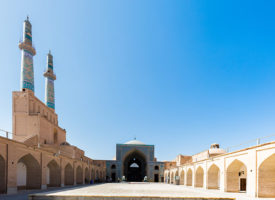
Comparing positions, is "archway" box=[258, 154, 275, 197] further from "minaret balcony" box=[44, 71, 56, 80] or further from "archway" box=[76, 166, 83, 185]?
"minaret balcony" box=[44, 71, 56, 80]

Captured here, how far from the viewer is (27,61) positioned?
22078 millimetres

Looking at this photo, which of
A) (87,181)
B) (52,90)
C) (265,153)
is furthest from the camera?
(52,90)

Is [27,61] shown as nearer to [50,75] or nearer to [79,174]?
[50,75]

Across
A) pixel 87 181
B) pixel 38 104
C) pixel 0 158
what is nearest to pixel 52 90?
pixel 38 104

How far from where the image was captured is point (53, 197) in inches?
374

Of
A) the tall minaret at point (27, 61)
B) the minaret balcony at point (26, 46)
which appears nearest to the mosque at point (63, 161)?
the tall minaret at point (27, 61)

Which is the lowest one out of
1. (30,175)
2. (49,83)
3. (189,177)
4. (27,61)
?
(189,177)

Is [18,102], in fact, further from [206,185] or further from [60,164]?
[206,185]

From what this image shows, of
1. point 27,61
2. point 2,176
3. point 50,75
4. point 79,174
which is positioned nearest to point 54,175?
point 79,174

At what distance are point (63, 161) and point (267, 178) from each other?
48.9 ft

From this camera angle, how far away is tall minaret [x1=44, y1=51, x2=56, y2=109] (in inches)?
1089

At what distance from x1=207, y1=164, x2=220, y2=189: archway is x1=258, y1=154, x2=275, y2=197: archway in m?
5.26

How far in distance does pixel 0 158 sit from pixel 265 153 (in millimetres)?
13074

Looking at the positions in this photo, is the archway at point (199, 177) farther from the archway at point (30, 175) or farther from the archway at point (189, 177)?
the archway at point (30, 175)
